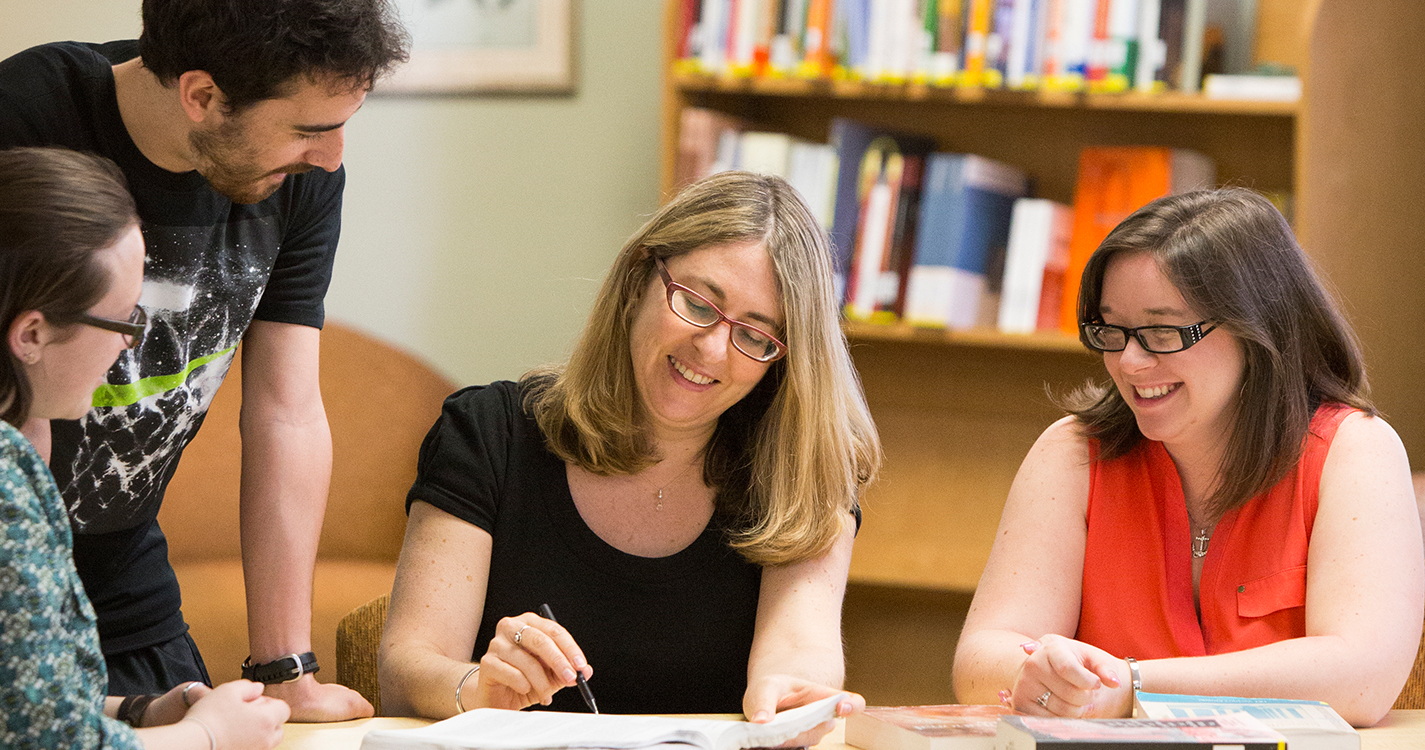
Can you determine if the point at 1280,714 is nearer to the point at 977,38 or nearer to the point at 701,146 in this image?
the point at 977,38

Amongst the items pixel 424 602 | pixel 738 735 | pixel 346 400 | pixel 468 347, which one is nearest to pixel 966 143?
pixel 468 347

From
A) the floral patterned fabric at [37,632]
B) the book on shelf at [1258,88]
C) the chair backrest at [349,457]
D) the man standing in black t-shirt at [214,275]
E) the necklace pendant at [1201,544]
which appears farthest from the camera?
the chair backrest at [349,457]

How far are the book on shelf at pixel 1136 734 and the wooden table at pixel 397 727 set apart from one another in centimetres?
22

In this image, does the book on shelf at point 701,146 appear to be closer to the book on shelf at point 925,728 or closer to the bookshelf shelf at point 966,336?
the bookshelf shelf at point 966,336

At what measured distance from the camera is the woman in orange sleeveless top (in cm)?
150

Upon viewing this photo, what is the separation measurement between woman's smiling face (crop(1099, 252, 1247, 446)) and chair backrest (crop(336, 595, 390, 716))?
1065 millimetres

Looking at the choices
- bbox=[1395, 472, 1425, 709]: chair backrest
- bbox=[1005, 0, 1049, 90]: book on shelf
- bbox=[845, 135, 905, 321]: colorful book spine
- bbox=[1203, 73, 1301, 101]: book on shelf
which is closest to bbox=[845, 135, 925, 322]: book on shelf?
bbox=[845, 135, 905, 321]: colorful book spine

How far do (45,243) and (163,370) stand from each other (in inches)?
16.7

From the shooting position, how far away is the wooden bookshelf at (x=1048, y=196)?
105 inches

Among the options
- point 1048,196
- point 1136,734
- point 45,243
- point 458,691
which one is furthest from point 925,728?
point 1048,196

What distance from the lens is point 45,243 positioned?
3.38 ft

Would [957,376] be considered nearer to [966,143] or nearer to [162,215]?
[966,143]

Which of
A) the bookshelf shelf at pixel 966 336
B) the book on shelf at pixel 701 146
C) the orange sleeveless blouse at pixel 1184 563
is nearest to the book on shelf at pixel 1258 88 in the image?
the bookshelf shelf at pixel 966 336

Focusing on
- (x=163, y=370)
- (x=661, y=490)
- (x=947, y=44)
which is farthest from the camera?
(x=947, y=44)
